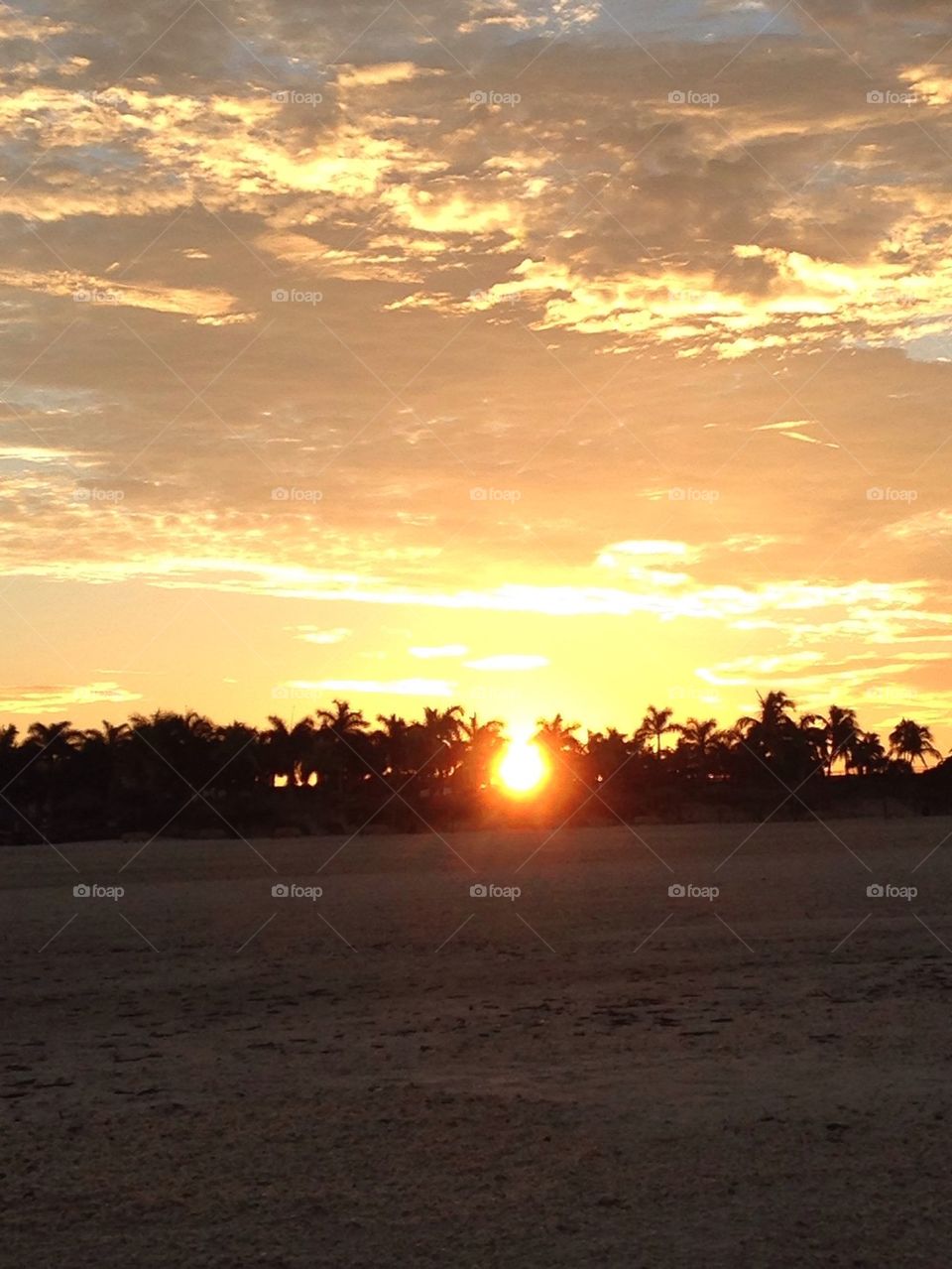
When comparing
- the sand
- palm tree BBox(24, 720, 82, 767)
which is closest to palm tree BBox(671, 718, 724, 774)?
palm tree BBox(24, 720, 82, 767)

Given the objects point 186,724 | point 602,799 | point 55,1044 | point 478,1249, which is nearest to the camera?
point 478,1249

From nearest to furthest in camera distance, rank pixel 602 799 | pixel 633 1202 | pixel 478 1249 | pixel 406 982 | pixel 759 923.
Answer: pixel 478 1249
pixel 633 1202
pixel 406 982
pixel 759 923
pixel 602 799

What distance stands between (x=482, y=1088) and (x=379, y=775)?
74.2 meters

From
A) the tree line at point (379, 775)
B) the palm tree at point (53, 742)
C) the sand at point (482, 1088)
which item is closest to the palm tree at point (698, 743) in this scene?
the tree line at point (379, 775)

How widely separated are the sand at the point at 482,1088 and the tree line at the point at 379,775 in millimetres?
47400

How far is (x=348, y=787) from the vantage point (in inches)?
3332

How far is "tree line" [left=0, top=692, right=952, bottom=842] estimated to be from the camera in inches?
2864

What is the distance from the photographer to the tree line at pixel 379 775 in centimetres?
7275

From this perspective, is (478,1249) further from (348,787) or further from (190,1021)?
(348,787)

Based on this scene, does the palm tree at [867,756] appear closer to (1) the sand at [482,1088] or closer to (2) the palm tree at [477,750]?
(2) the palm tree at [477,750]

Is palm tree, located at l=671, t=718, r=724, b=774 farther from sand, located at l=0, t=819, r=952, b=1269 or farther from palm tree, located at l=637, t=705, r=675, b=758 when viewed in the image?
sand, located at l=0, t=819, r=952, b=1269

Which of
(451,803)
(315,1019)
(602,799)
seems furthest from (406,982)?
(602,799)

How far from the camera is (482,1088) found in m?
11.5

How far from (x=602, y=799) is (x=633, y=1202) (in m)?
80.0
